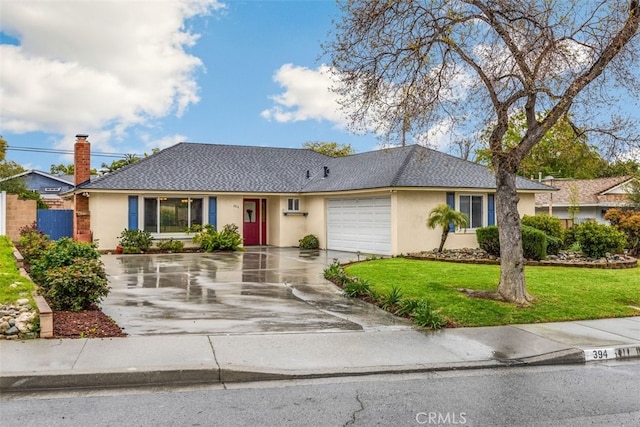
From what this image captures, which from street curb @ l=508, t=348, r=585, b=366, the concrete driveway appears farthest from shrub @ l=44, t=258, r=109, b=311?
street curb @ l=508, t=348, r=585, b=366

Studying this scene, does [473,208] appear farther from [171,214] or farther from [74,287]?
[74,287]

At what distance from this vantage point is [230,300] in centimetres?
1093

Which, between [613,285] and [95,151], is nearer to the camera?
[613,285]

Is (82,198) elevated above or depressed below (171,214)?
above

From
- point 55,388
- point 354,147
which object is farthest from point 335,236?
point 354,147

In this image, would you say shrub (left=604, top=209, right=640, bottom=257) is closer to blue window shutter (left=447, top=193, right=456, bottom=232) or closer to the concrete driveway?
blue window shutter (left=447, top=193, right=456, bottom=232)

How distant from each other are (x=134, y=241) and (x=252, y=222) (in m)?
6.13

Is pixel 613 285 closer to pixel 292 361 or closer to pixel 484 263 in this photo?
pixel 484 263

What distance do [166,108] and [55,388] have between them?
81.3 ft

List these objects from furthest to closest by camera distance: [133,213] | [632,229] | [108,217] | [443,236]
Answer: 1. [133,213]
2. [108,217]
3. [632,229]
4. [443,236]

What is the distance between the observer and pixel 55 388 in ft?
19.0

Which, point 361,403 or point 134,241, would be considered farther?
point 134,241

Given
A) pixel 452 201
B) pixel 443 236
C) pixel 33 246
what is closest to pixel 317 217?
pixel 452 201

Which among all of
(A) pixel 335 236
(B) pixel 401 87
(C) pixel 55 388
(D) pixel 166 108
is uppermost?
(D) pixel 166 108
